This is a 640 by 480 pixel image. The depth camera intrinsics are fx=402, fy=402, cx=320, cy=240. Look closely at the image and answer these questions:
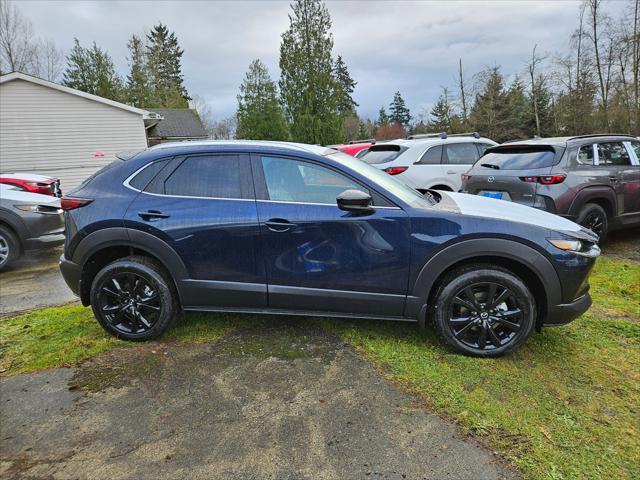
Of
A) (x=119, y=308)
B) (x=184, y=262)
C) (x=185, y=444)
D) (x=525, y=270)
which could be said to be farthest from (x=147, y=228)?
(x=525, y=270)

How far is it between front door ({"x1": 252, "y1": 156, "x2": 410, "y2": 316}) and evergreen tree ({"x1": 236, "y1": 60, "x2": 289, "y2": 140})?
2394 centimetres

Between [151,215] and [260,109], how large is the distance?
82.5ft

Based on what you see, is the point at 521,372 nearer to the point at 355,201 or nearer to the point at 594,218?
the point at 355,201

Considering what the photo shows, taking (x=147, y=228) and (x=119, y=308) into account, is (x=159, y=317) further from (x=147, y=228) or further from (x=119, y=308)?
(x=147, y=228)

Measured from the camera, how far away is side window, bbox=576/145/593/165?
5.62 metres

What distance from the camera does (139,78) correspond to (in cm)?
3984

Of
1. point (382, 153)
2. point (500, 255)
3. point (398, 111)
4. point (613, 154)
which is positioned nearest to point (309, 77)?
point (382, 153)

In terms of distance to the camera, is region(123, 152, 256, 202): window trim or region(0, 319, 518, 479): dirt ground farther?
region(123, 152, 256, 202): window trim

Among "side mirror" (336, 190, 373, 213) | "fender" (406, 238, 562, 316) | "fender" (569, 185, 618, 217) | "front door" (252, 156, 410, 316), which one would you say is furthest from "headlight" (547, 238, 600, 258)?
"fender" (569, 185, 618, 217)

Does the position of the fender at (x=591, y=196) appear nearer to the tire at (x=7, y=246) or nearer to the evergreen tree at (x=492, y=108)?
the tire at (x=7, y=246)

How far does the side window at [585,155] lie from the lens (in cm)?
562

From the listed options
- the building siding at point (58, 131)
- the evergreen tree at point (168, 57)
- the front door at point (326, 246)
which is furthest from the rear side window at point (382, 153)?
the evergreen tree at point (168, 57)

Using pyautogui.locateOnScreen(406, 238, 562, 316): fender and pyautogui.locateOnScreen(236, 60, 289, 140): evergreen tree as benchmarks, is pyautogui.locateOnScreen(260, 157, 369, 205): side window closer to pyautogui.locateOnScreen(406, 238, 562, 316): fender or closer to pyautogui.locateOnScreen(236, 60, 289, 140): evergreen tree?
pyautogui.locateOnScreen(406, 238, 562, 316): fender

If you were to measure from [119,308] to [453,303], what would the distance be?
2710 mm
